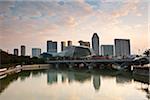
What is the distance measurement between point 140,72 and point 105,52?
3450 centimetres

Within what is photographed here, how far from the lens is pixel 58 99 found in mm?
8367

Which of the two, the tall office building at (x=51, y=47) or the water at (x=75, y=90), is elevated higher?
the tall office building at (x=51, y=47)

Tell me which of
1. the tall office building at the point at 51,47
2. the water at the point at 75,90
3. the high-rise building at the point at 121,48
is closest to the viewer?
the water at the point at 75,90

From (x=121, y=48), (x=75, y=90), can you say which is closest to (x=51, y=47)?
(x=121, y=48)

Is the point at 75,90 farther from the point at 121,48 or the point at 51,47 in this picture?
the point at 51,47

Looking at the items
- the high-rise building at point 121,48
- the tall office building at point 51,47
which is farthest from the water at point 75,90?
the tall office building at point 51,47

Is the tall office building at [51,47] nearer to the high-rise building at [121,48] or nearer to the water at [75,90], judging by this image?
the high-rise building at [121,48]

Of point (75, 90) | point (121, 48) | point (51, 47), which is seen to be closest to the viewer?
point (75, 90)

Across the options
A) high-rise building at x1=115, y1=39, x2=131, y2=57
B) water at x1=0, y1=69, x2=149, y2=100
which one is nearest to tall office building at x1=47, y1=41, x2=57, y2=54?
high-rise building at x1=115, y1=39, x2=131, y2=57

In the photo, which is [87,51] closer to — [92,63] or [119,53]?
[119,53]

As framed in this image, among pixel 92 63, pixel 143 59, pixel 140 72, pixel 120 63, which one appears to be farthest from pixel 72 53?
pixel 140 72

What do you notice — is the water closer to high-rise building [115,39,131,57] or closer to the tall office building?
high-rise building [115,39,131,57]

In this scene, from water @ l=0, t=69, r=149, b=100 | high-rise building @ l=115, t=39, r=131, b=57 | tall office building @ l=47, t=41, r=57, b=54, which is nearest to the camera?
water @ l=0, t=69, r=149, b=100

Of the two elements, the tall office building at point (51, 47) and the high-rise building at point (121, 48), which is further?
the tall office building at point (51, 47)
